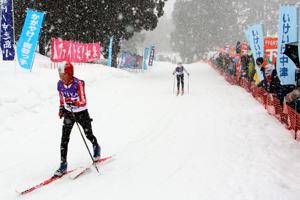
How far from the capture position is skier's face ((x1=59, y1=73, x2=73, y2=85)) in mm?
6164

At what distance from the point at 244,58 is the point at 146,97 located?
16.6 feet

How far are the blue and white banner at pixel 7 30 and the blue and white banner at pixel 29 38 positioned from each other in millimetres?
1278

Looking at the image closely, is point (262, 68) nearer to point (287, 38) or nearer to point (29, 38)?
point (287, 38)

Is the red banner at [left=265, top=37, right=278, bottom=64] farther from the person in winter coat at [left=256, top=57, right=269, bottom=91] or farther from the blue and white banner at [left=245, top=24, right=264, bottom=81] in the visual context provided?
the person in winter coat at [left=256, top=57, right=269, bottom=91]

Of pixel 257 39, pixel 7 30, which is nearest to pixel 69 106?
pixel 7 30

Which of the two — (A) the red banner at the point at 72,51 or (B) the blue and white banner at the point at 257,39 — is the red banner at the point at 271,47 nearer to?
(B) the blue and white banner at the point at 257,39

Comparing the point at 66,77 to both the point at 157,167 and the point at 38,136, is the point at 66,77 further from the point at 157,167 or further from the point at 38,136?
the point at 38,136

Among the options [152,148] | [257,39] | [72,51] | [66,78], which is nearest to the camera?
[66,78]

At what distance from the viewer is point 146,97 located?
1686 cm

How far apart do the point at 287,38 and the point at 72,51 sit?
14.0 metres

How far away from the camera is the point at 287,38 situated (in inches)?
416

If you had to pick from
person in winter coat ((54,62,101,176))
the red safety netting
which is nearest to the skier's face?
person in winter coat ((54,62,101,176))

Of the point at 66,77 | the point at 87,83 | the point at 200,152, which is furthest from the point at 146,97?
the point at 66,77

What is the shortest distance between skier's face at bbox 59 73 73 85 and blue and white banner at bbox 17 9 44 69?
10035 mm
